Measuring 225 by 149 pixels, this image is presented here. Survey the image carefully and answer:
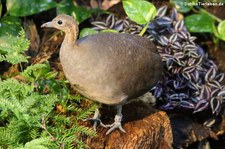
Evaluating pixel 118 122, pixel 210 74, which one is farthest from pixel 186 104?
pixel 118 122

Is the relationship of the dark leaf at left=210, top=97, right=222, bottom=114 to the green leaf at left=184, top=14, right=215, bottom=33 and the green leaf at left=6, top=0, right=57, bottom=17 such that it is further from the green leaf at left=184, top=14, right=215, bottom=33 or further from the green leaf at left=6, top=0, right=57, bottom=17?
the green leaf at left=6, top=0, right=57, bottom=17

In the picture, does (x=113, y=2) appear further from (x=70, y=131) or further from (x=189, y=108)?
(x=70, y=131)

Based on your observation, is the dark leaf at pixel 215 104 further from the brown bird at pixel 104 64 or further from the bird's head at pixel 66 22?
the bird's head at pixel 66 22

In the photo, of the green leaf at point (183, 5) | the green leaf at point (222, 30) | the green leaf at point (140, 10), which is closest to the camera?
the green leaf at point (140, 10)

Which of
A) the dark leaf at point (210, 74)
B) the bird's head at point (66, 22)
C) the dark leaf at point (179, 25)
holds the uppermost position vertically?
the bird's head at point (66, 22)

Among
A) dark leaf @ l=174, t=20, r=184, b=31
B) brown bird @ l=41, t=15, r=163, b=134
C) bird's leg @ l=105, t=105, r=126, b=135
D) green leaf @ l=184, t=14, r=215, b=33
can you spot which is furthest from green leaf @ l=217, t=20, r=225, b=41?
bird's leg @ l=105, t=105, r=126, b=135

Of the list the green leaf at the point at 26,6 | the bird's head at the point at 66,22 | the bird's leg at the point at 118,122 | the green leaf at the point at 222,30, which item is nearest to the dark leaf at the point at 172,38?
the green leaf at the point at 222,30

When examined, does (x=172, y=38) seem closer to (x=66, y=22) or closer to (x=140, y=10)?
(x=140, y=10)
